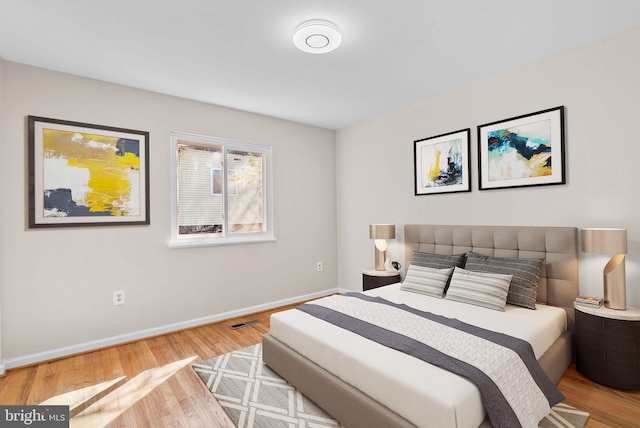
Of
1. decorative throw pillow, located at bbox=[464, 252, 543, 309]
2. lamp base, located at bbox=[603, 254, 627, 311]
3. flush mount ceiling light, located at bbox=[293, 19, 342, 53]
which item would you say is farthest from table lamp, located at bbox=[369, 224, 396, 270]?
flush mount ceiling light, located at bbox=[293, 19, 342, 53]

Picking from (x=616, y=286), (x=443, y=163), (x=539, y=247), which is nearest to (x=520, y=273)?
(x=539, y=247)

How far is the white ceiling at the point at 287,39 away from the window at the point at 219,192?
2.21 ft

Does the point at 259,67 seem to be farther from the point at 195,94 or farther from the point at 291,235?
the point at 291,235

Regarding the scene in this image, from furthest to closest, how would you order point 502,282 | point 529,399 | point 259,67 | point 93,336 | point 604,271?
point 93,336 < point 259,67 < point 502,282 < point 604,271 < point 529,399

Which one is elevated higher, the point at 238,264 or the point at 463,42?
the point at 463,42

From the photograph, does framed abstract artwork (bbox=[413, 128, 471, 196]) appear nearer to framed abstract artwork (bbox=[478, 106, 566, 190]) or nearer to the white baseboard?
framed abstract artwork (bbox=[478, 106, 566, 190])

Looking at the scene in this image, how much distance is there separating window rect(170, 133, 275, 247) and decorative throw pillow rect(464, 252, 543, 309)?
8.58 feet

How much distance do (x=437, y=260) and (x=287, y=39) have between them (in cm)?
242

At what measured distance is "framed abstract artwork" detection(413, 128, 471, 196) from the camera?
3.32 meters

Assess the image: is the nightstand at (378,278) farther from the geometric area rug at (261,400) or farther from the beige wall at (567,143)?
the geometric area rug at (261,400)

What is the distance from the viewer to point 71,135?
2.86 m

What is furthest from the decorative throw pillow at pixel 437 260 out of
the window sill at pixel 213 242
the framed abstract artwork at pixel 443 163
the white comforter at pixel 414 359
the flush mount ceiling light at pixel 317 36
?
the flush mount ceiling light at pixel 317 36

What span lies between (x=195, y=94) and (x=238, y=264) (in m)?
2.00

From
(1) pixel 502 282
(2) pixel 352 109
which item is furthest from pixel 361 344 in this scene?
(2) pixel 352 109
